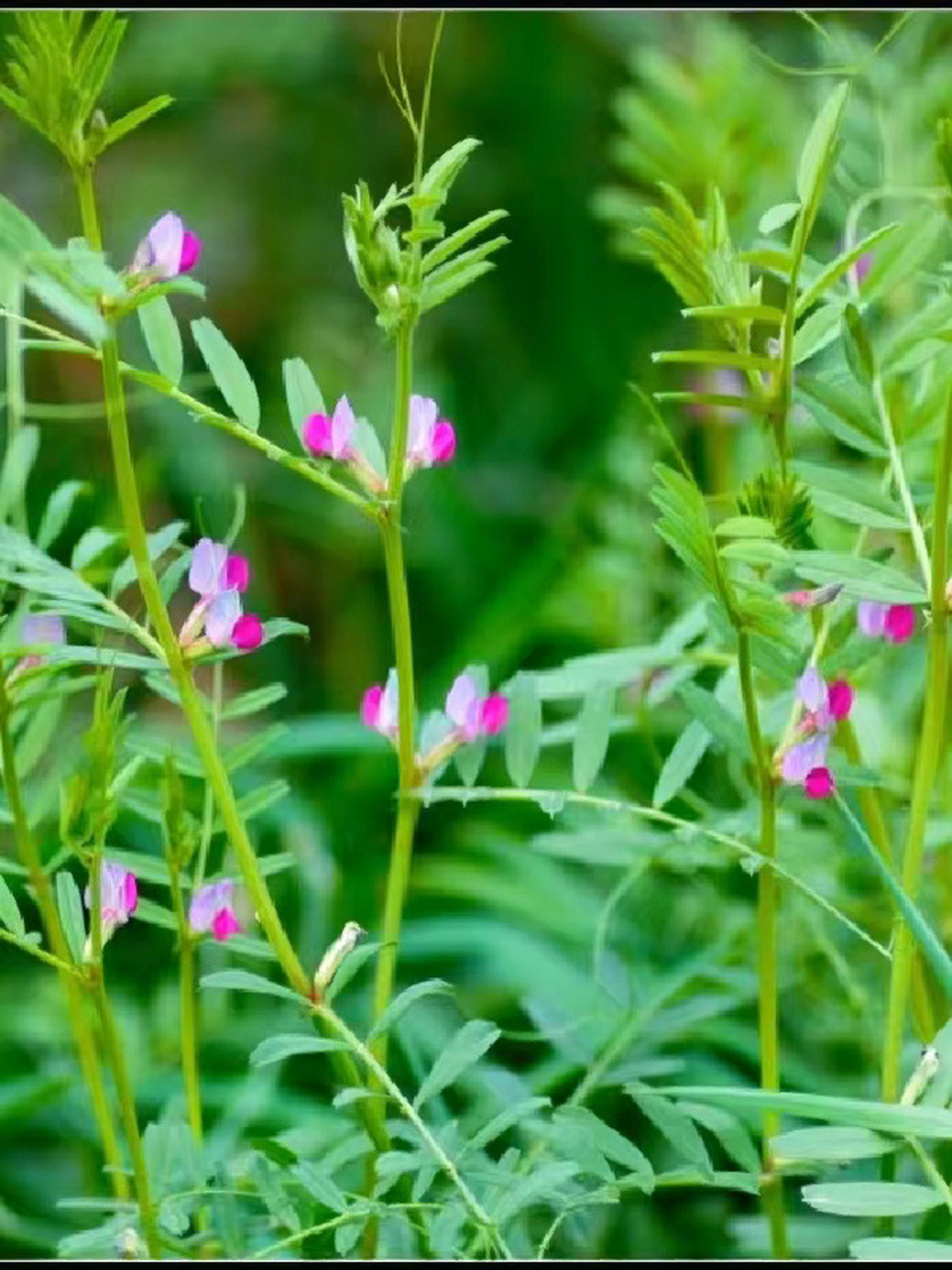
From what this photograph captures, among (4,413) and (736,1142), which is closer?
(736,1142)

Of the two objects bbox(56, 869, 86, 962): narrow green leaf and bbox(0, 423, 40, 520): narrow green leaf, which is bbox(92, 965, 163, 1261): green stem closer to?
bbox(56, 869, 86, 962): narrow green leaf

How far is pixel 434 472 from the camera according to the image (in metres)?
1.74

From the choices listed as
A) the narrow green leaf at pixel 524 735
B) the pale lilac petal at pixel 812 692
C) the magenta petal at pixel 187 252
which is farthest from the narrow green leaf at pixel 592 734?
the magenta petal at pixel 187 252

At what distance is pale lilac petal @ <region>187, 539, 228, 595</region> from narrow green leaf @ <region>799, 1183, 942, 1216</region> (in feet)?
0.83

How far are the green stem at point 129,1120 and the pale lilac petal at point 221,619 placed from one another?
0.34ft

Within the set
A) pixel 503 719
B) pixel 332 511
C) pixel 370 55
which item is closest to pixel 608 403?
pixel 332 511

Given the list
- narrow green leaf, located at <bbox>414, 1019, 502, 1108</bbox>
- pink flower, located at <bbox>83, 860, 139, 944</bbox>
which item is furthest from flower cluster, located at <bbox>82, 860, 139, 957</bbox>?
narrow green leaf, located at <bbox>414, 1019, 502, 1108</bbox>

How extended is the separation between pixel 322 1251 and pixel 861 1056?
47 centimetres

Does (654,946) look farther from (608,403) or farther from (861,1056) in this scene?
(608,403)

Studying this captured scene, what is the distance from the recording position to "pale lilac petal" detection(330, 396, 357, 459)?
0.64 meters

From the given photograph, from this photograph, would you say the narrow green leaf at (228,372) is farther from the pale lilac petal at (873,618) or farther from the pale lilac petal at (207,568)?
the pale lilac petal at (873,618)

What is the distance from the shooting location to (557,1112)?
660 mm

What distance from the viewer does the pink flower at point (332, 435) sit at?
25.2 inches

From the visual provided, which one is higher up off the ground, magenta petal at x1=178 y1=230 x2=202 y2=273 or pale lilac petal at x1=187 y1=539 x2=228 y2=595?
magenta petal at x1=178 y1=230 x2=202 y2=273
